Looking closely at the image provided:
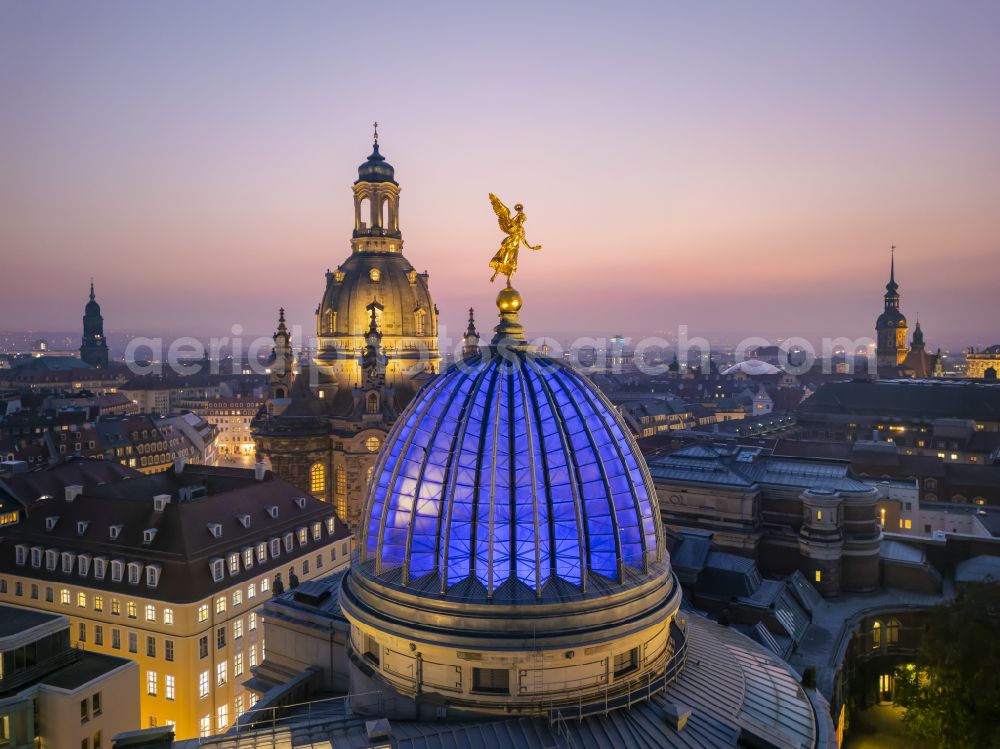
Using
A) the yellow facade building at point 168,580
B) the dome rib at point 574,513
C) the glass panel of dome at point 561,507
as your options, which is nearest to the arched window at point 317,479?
the yellow facade building at point 168,580

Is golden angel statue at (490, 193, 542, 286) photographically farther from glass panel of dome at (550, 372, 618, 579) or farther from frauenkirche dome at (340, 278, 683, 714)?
glass panel of dome at (550, 372, 618, 579)

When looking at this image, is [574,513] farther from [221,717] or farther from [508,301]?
[221,717]

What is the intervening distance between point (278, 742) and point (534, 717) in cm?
779

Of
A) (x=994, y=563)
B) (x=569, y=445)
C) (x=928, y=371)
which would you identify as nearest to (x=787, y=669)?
(x=569, y=445)

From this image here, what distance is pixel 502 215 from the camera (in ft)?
89.6

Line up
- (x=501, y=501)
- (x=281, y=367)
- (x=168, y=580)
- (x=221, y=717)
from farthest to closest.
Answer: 1. (x=281, y=367)
2. (x=221, y=717)
3. (x=168, y=580)
4. (x=501, y=501)

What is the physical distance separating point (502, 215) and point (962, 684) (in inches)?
1097

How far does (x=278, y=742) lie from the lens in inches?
824

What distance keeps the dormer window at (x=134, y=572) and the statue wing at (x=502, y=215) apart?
3455 cm

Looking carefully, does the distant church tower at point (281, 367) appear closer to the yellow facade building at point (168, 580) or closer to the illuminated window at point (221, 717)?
the yellow facade building at point (168, 580)


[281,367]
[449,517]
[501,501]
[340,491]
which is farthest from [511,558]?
[281,367]

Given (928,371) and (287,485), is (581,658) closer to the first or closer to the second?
(287,485)

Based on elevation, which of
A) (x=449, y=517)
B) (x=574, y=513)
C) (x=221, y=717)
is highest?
(x=574, y=513)

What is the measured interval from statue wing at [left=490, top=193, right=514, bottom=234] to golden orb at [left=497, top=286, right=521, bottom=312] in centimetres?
243
